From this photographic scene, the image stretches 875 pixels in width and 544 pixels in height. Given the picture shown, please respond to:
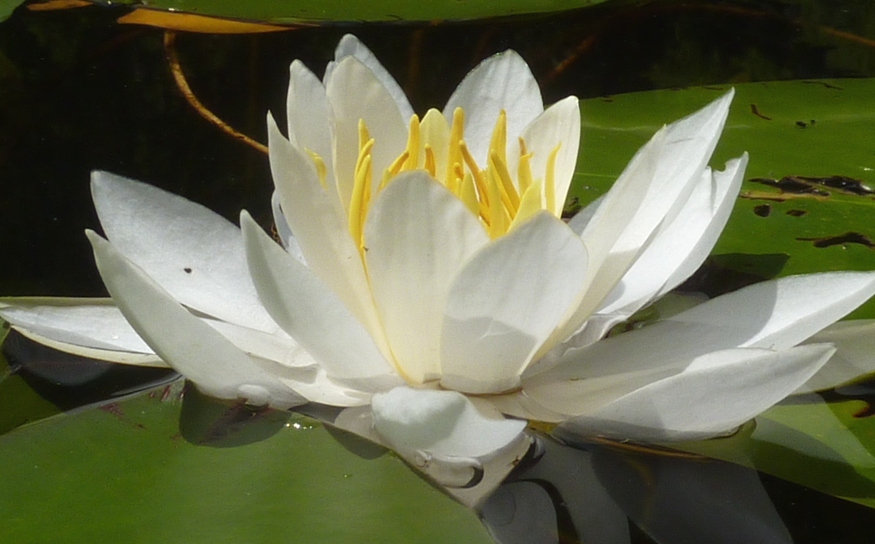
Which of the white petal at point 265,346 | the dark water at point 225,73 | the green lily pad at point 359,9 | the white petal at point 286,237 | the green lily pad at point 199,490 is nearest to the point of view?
the green lily pad at point 199,490

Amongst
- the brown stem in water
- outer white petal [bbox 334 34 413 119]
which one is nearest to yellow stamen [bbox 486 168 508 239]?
outer white petal [bbox 334 34 413 119]

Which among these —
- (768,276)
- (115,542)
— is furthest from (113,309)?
(768,276)

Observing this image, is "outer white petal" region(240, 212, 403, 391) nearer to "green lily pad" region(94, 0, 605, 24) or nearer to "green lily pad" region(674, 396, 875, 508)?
"green lily pad" region(674, 396, 875, 508)

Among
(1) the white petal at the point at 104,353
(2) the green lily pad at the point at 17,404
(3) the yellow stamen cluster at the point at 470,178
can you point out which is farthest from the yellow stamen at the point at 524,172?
(2) the green lily pad at the point at 17,404

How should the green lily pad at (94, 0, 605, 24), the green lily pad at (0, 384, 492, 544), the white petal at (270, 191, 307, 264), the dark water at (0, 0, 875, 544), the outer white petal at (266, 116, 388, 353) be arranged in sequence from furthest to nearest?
the green lily pad at (94, 0, 605, 24)
the dark water at (0, 0, 875, 544)
the white petal at (270, 191, 307, 264)
the outer white petal at (266, 116, 388, 353)
the green lily pad at (0, 384, 492, 544)

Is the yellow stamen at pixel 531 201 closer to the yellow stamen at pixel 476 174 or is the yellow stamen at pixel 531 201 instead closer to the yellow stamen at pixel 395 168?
the yellow stamen at pixel 476 174

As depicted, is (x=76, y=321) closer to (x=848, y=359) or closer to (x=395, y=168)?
(x=395, y=168)

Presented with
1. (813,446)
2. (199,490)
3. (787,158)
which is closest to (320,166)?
(199,490)
